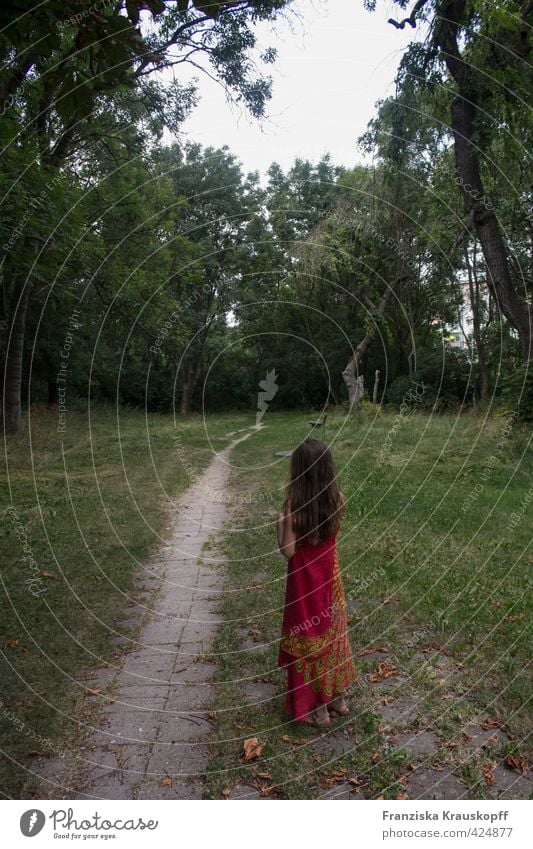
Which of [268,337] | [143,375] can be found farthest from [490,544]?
[143,375]

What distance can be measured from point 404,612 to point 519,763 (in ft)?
7.87

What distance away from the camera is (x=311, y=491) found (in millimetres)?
4105

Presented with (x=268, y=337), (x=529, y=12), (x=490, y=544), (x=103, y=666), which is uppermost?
(x=529, y=12)

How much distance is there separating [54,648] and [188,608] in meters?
1.50

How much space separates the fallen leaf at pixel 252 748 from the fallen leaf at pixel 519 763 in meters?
1.39

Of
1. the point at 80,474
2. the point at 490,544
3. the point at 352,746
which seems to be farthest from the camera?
the point at 80,474

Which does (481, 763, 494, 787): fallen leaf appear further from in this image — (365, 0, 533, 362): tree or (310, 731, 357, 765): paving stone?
(365, 0, 533, 362): tree

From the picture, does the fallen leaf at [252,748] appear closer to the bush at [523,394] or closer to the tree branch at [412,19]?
the tree branch at [412,19]

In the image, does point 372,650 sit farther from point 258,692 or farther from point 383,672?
point 258,692

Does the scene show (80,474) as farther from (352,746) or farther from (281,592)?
(352,746)

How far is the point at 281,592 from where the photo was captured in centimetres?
691

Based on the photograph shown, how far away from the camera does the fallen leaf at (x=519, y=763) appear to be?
3.65 m

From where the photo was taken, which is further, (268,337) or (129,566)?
(268,337)

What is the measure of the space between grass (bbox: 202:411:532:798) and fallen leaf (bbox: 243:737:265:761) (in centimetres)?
4
